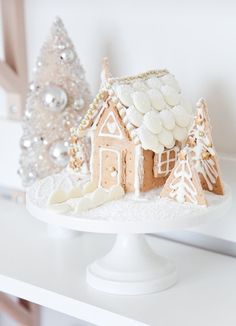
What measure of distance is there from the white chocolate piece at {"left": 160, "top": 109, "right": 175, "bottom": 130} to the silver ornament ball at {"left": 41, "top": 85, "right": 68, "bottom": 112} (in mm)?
182

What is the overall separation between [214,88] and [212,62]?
1.2 inches

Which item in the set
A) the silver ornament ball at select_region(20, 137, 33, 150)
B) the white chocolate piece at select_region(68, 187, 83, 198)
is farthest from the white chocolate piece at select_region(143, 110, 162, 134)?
the silver ornament ball at select_region(20, 137, 33, 150)

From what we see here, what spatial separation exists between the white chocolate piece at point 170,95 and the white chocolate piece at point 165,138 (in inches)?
1.5

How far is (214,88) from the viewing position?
2.78 ft

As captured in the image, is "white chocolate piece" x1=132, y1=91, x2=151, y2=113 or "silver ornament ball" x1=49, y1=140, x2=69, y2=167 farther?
"silver ornament ball" x1=49, y1=140, x2=69, y2=167

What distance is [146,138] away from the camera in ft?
2.32

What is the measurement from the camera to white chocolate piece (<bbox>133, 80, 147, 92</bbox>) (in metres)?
0.73

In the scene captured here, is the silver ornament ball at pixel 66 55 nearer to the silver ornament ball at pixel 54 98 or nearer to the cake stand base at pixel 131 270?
the silver ornament ball at pixel 54 98

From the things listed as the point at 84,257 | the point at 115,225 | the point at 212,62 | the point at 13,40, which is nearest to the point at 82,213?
the point at 115,225

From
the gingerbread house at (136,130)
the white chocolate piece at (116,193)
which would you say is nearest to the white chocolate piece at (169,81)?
the gingerbread house at (136,130)

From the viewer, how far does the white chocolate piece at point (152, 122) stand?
711 mm

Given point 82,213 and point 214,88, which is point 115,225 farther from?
point 214,88

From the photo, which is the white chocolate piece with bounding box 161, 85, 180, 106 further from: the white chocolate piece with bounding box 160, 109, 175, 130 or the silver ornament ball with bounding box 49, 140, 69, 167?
the silver ornament ball with bounding box 49, 140, 69, 167

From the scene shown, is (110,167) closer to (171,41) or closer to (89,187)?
(89,187)
